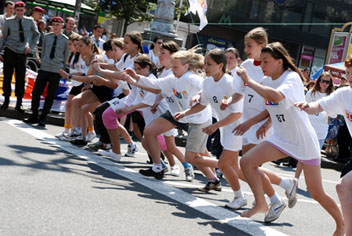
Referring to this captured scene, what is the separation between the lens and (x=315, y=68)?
48.6m

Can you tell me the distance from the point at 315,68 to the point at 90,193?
44.0 m

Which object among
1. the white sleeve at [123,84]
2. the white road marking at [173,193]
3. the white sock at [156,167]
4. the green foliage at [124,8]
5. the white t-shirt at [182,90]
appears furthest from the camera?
the green foliage at [124,8]

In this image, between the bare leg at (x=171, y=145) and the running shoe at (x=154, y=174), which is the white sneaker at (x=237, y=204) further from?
the bare leg at (x=171, y=145)

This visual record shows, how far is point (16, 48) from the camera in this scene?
475 inches

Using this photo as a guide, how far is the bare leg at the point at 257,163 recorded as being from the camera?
6.02 meters

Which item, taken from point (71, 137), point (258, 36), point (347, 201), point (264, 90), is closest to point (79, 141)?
Result: point (71, 137)

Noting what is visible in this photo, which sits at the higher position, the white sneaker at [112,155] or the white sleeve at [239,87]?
the white sleeve at [239,87]

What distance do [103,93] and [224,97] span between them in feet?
11.0

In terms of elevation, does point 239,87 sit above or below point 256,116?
above

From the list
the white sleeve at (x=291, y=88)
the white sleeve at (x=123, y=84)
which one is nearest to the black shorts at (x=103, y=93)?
the white sleeve at (x=123, y=84)

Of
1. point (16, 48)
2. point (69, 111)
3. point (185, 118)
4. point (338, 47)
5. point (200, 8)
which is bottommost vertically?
point (69, 111)

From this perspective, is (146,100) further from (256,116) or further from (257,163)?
(257,163)

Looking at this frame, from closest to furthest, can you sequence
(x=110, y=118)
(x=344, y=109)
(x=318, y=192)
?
(x=344, y=109) → (x=318, y=192) → (x=110, y=118)

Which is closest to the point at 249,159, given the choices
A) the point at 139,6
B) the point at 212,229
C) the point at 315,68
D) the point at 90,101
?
the point at 212,229
